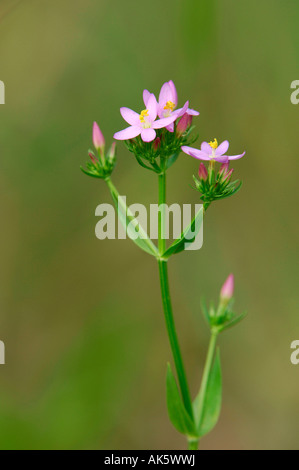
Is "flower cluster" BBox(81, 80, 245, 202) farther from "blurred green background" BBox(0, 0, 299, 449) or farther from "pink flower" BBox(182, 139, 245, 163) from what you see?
"blurred green background" BBox(0, 0, 299, 449)

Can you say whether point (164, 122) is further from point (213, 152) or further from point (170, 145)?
point (213, 152)

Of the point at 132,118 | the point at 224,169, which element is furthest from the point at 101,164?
the point at 224,169

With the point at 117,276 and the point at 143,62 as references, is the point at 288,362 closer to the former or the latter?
the point at 117,276

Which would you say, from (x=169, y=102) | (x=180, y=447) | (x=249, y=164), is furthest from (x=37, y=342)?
(x=169, y=102)

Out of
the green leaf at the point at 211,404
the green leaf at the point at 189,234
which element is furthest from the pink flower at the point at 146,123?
the green leaf at the point at 211,404

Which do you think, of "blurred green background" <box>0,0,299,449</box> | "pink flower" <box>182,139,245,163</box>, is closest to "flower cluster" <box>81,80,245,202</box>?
"pink flower" <box>182,139,245,163</box>

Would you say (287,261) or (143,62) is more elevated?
(143,62)
